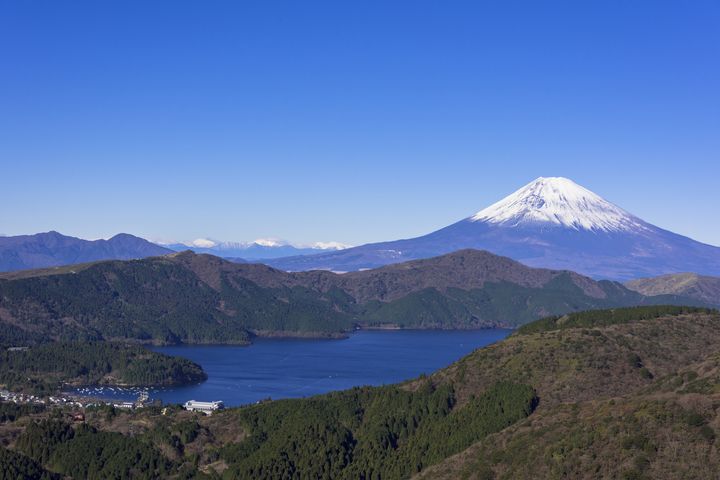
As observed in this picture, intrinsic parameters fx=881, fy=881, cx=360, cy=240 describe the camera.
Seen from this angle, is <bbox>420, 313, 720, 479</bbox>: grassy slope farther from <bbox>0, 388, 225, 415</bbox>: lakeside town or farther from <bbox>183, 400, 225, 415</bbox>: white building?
<bbox>0, 388, 225, 415</bbox>: lakeside town

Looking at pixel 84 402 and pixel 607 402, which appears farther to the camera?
pixel 84 402

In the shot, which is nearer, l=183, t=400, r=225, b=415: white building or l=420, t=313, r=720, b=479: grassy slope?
l=420, t=313, r=720, b=479: grassy slope

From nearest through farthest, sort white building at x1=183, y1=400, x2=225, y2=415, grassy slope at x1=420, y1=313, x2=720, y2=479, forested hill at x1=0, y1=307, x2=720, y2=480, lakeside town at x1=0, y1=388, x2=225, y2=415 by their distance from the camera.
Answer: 1. grassy slope at x1=420, y1=313, x2=720, y2=479
2. forested hill at x1=0, y1=307, x2=720, y2=480
3. white building at x1=183, y1=400, x2=225, y2=415
4. lakeside town at x1=0, y1=388, x2=225, y2=415

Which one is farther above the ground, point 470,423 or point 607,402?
point 607,402

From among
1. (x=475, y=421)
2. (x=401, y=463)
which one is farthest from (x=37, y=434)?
(x=475, y=421)

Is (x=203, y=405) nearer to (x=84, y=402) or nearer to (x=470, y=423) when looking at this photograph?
(x=84, y=402)

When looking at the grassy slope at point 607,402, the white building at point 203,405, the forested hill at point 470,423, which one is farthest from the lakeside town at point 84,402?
the grassy slope at point 607,402

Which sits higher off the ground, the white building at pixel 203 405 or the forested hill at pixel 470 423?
the forested hill at pixel 470 423

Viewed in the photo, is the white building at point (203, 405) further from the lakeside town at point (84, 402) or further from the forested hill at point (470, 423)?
the forested hill at point (470, 423)

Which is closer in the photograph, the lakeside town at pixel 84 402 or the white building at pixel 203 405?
the white building at pixel 203 405

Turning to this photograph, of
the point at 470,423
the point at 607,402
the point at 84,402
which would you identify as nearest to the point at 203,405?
the point at 84,402

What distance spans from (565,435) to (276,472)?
44234 millimetres

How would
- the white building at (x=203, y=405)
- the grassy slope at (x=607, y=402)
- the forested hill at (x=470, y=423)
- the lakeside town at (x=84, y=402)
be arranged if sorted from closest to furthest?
the grassy slope at (x=607, y=402), the forested hill at (x=470, y=423), the white building at (x=203, y=405), the lakeside town at (x=84, y=402)

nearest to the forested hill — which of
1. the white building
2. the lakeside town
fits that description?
the white building
